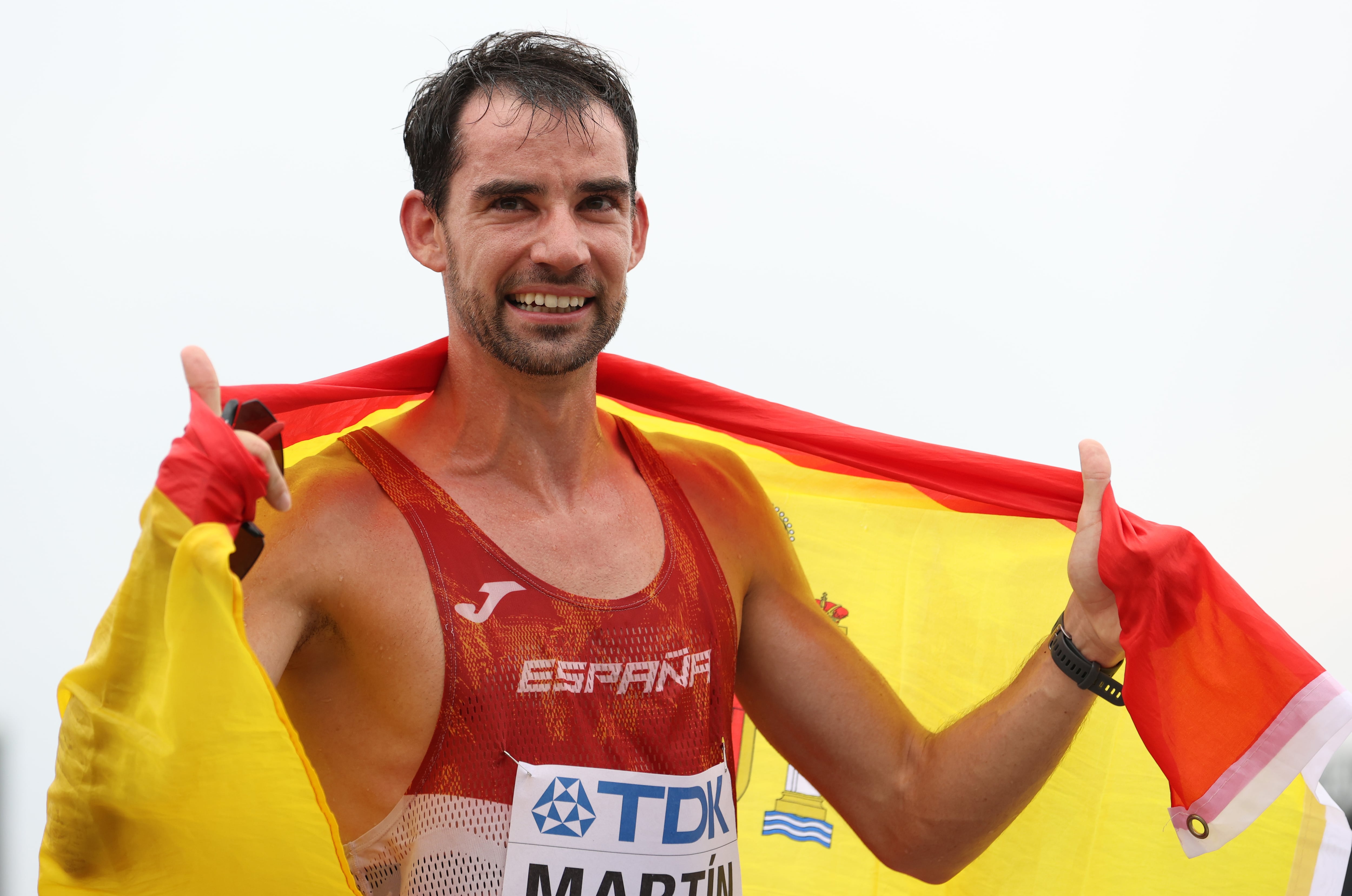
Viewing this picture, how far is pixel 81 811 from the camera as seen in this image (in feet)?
4.26

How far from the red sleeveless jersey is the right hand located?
Result: 0.28 meters

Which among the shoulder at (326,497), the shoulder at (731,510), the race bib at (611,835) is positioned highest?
the shoulder at (731,510)

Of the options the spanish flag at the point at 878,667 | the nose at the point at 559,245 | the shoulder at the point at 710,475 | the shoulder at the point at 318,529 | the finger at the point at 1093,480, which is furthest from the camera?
the shoulder at the point at 710,475

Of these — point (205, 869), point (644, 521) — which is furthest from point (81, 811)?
point (644, 521)

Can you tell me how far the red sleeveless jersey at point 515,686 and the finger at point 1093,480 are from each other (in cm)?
50

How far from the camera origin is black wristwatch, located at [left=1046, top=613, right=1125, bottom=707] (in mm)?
1785

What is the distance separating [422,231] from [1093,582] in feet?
3.38

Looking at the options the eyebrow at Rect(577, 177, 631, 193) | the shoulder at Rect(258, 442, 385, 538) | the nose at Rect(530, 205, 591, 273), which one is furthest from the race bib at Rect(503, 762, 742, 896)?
the eyebrow at Rect(577, 177, 631, 193)

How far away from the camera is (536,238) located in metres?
1.68

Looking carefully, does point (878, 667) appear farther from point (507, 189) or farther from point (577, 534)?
point (507, 189)

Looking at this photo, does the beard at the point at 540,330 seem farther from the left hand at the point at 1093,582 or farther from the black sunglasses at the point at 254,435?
the left hand at the point at 1093,582

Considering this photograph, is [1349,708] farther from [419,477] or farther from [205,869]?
[205,869]

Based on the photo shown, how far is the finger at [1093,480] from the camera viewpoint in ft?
5.80

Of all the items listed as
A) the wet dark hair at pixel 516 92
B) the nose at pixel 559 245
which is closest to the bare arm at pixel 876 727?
the nose at pixel 559 245
